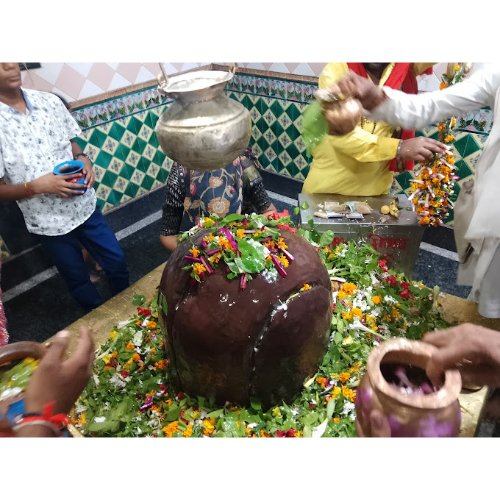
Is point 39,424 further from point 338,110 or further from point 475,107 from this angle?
point 475,107

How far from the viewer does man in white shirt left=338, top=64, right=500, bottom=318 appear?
6.64 ft

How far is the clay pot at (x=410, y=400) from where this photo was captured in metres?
0.91

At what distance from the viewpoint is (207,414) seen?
1.87m

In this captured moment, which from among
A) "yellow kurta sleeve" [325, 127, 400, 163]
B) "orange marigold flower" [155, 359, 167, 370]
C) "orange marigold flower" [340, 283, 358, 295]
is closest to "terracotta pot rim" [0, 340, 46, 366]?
"orange marigold flower" [155, 359, 167, 370]

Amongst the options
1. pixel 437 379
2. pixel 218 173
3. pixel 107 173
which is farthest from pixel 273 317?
pixel 107 173

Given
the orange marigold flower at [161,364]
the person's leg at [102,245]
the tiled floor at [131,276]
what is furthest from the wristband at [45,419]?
the tiled floor at [131,276]

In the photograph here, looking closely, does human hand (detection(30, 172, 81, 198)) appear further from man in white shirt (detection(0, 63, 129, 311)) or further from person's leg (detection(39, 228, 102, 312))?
person's leg (detection(39, 228, 102, 312))

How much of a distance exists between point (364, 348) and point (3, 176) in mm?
2481

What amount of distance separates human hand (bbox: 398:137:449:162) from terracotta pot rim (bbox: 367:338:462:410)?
206 cm

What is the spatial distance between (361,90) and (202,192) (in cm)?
116

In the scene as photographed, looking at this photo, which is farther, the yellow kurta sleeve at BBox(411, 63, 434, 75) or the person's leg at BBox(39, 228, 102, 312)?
the person's leg at BBox(39, 228, 102, 312)

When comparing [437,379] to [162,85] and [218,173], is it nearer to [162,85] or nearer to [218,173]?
[162,85]

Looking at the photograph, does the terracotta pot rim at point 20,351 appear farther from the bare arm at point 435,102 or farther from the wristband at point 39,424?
the bare arm at point 435,102

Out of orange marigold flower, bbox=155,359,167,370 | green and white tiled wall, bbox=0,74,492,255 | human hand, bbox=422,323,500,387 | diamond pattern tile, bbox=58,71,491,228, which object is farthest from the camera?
diamond pattern tile, bbox=58,71,491,228
